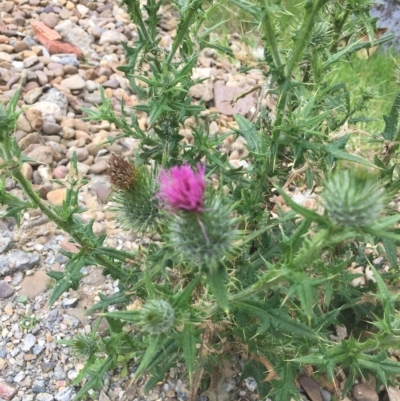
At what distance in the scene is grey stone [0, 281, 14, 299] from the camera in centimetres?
365

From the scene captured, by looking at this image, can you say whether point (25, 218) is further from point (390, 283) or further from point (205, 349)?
point (390, 283)

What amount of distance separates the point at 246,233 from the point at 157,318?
81cm

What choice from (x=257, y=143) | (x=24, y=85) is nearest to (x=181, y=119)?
(x=257, y=143)

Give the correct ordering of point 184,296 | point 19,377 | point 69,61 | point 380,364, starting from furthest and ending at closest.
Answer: point 69,61 → point 19,377 → point 380,364 → point 184,296

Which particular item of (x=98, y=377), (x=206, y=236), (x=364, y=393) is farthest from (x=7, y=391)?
(x=364, y=393)

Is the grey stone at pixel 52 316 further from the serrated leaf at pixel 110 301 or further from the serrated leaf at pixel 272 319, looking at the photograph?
the serrated leaf at pixel 272 319

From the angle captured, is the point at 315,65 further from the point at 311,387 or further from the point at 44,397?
the point at 44,397

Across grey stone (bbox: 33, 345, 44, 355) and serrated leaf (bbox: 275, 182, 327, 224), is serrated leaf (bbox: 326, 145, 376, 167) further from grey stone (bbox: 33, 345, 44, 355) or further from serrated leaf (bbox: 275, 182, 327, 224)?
grey stone (bbox: 33, 345, 44, 355)

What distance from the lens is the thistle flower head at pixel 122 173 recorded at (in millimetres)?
2326

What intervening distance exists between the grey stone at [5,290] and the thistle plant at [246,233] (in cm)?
78

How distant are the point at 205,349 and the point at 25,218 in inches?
85.0

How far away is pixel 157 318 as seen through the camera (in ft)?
6.32

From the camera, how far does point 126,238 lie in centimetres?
420

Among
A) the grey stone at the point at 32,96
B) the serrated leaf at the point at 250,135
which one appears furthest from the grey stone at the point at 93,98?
the serrated leaf at the point at 250,135
